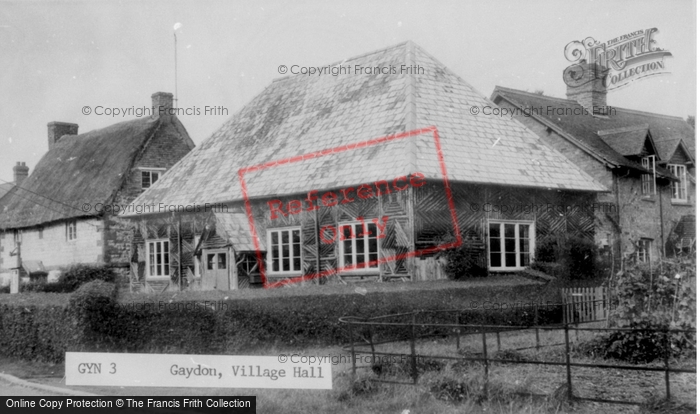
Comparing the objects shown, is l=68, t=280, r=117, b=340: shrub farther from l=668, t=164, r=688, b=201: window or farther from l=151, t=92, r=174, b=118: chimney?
l=668, t=164, r=688, b=201: window

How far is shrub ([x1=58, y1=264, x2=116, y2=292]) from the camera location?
19.8 m

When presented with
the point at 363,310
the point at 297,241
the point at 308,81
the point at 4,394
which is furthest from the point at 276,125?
the point at 4,394

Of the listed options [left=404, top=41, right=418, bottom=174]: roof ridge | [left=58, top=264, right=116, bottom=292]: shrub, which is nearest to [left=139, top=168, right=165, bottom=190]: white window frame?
[left=58, top=264, right=116, bottom=292]: shrub

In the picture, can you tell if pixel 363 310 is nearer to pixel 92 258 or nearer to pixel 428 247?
pixel 428 247

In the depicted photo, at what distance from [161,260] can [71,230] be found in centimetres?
264

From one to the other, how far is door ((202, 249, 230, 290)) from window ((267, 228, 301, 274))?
1.12 m

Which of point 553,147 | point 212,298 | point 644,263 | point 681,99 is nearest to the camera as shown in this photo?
point 681,99

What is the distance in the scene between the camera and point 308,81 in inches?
778

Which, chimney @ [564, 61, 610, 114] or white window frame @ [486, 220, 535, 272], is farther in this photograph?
white window frame @ [486, 220, 535, 272]

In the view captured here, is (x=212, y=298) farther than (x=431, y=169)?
No

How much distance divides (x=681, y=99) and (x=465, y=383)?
4381 mm

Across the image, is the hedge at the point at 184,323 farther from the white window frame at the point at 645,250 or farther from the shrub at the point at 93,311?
the white window frame at the point at 645,250

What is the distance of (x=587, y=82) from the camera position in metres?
10.7

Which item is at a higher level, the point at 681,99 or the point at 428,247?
the point at 681,99
